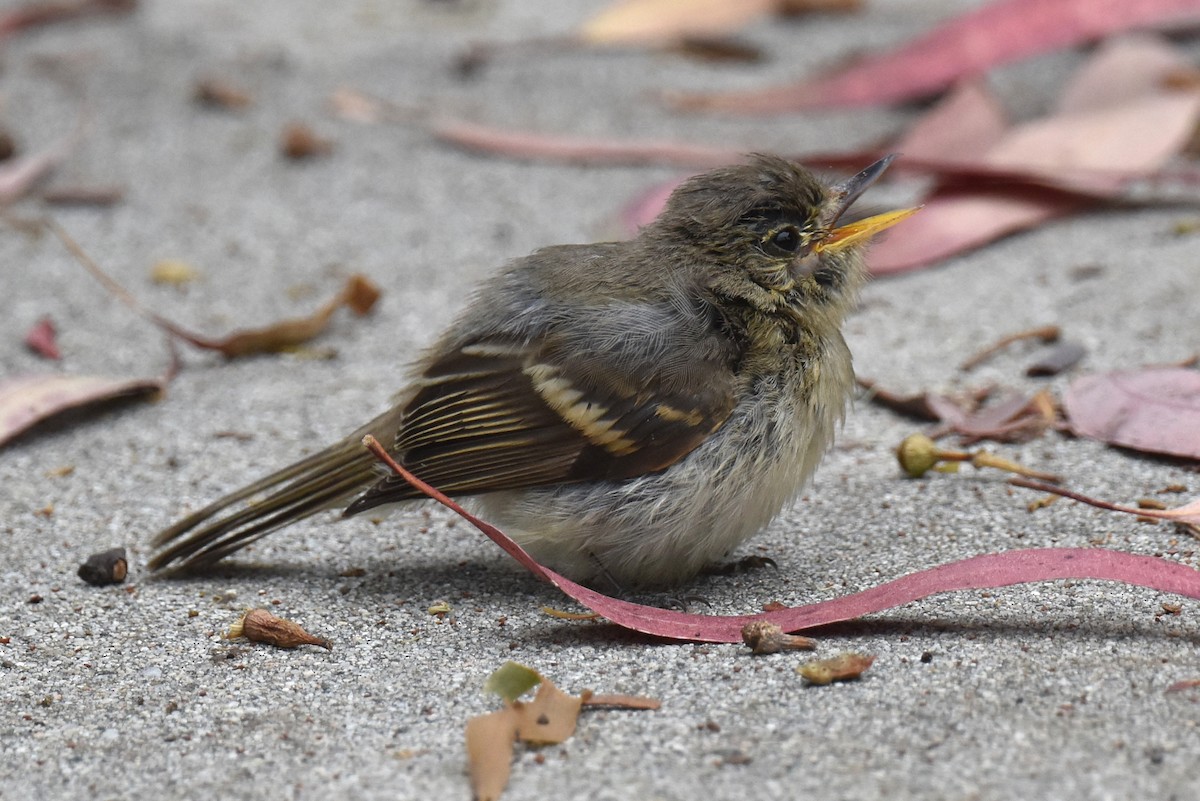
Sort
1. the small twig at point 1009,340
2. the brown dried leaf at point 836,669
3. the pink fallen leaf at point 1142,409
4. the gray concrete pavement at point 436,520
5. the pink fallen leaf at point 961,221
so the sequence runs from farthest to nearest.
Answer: the pink fallen leaf at point 961,221
the small twig at point 1009,340
the pink fallen leaf at point 1142,409
the brown dried leaf at point 836,669
the gray concrete pavement at point 436,520

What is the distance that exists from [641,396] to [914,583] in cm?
75

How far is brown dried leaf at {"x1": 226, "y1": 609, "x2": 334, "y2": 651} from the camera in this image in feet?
10.1

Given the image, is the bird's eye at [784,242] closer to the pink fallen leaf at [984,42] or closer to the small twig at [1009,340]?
the small twig at [1009,340]

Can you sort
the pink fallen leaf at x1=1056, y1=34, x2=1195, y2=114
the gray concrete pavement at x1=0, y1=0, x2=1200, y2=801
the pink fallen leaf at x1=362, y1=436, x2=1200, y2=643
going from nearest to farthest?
1. the gray concrete pavement at x1=0, y1=0, x2=1200, y2=801
2. the pink fallen leaf at x1=362, y1=436, x2=1200, y2=643
3. the pink fallen leaf at x1=1056, y1=34, x2=1195, y2=114

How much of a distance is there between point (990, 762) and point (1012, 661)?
0.40 m

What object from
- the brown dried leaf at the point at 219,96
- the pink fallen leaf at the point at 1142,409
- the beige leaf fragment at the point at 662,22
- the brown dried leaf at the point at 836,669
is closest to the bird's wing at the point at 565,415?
the brown dried leaf at the point at 836,669

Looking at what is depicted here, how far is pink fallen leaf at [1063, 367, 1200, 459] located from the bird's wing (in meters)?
1.19

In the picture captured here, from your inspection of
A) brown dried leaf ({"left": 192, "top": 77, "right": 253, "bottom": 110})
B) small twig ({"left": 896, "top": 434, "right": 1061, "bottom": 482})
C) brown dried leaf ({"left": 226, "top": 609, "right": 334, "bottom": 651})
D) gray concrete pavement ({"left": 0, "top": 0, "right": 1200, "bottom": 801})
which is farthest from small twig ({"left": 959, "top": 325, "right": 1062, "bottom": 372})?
brown dried leaf ({"left": 192, "top": 77, "right": 253, "bottom": 110})

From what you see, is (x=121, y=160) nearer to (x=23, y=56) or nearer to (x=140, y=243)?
(x=140, y=243)

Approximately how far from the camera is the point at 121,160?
6.35 m

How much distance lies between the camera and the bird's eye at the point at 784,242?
11.6 ft

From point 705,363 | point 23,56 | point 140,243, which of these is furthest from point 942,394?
point 23,56

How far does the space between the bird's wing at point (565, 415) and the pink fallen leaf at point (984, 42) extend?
344cm

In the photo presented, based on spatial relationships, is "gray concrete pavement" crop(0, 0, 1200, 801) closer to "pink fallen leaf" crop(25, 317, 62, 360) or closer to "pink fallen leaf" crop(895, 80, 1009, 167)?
"pink fallen leaf" crop(25, 317, 62, 360)
